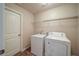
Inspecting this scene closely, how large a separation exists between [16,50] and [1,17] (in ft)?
3.46

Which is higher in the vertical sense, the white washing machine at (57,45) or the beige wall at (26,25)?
the beige wall at (26,25)

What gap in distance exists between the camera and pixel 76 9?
1262 millimetres

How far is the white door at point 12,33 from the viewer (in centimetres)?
150

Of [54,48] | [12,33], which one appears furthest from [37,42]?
[12,33]

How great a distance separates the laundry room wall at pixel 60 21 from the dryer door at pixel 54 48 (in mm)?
201

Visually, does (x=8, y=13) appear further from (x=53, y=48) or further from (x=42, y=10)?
(x=53, y=48)

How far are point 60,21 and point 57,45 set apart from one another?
1.73 ft

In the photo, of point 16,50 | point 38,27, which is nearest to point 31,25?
point 38,27

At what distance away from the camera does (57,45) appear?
4.36ft

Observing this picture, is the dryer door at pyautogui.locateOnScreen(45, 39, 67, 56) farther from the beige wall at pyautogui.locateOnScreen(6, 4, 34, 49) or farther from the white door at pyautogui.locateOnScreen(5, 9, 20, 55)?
the white door at pyautogui.locateOnScreen(5, 9, 20, 55)

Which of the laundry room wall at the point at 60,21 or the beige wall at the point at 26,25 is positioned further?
the beige wall at the point at 26,25

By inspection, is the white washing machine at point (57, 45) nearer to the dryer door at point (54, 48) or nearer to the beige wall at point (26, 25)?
the dryer door at point (54, 48)

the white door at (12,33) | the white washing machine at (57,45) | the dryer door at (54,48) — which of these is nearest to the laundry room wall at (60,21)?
the white washing machine at (57,45)

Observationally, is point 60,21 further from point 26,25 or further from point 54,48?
point 26,25
